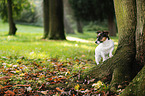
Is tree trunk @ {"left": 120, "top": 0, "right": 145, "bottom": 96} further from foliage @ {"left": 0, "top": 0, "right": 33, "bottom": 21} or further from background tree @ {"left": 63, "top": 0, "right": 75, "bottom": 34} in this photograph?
background tree @ {"left": 63, "top": 0, "right": 75, "bottom": 34}

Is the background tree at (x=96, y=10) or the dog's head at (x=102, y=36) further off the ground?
the background tree at (x=96, y=10)

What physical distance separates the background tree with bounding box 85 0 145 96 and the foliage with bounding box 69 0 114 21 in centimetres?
1662

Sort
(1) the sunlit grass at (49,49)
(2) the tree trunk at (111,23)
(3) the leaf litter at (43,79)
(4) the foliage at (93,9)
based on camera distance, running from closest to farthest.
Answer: (3) the leaf litter at (43,79) → (1) the sunlit grass at (49,49) → (4) the foliage at (93,9) → (2) the tree trunk at (111,23)

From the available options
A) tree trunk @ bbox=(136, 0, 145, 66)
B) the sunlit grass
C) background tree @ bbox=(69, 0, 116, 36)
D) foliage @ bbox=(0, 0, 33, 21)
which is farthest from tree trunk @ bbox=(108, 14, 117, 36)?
tree trunk @ bbox=(136, 0, 145, 66)

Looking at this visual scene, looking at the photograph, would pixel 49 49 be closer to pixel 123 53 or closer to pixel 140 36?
pixel 123 53

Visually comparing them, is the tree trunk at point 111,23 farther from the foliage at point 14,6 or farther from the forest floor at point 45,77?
the forest floor at point 45,77

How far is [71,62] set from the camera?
298 inches

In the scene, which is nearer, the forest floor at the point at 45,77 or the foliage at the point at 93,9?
the forest floor at the point at 45,77

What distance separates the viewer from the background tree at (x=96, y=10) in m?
21.2

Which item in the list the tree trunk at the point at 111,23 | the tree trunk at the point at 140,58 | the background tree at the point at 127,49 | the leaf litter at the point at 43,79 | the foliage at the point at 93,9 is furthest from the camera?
the tree trunk at the point at 111,23

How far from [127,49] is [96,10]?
18197 mm

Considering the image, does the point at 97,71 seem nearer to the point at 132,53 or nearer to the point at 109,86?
the point at 109,86

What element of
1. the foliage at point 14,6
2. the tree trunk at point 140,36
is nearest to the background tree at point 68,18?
the foliage at point 14,6

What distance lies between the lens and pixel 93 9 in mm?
22672
